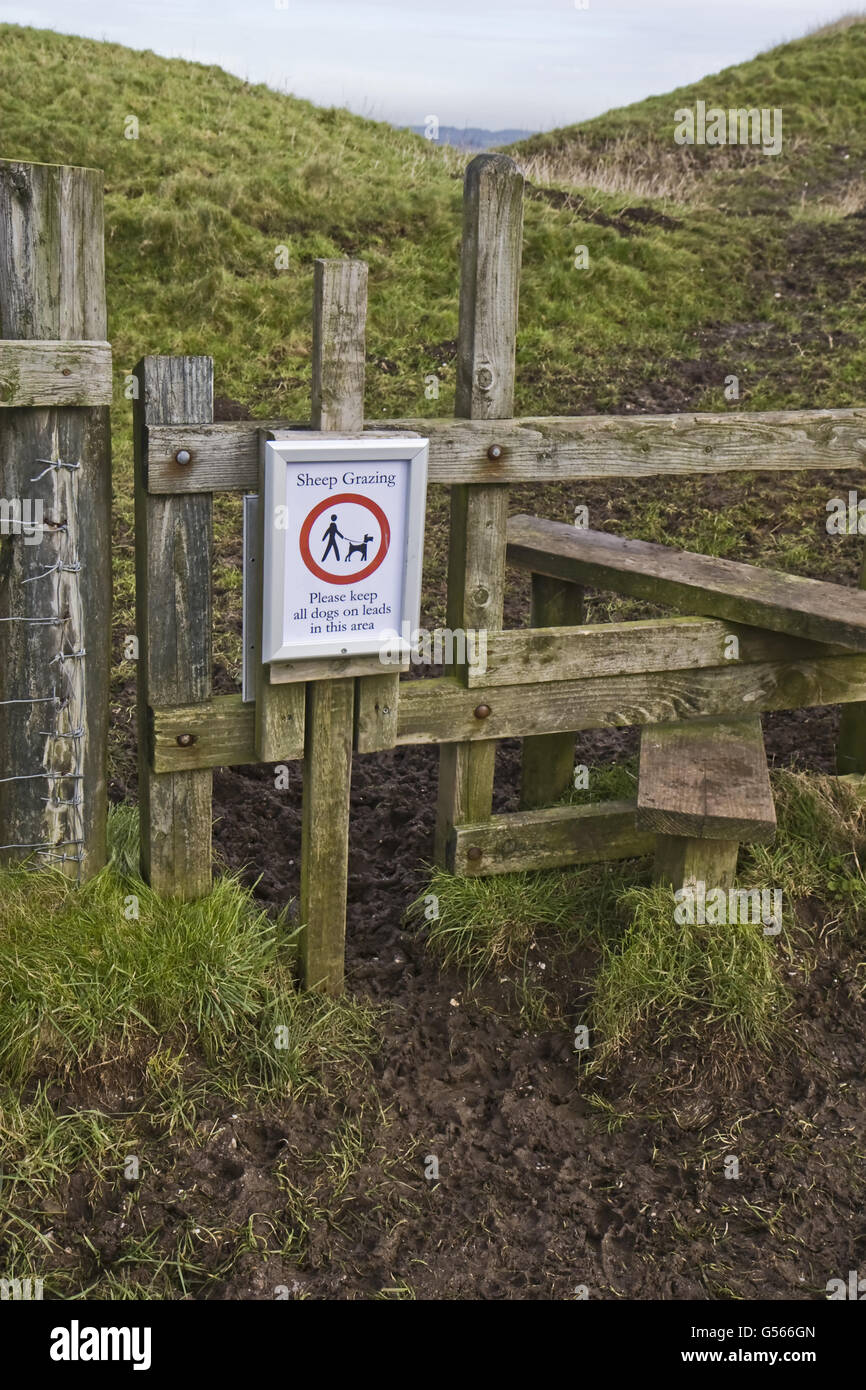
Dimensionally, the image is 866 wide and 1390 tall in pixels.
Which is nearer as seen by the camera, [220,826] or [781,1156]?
[781,1156]

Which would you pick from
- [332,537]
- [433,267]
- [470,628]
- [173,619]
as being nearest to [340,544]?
[332,537]

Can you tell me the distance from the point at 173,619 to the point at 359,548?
1.97 feet

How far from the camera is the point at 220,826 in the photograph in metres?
5.02

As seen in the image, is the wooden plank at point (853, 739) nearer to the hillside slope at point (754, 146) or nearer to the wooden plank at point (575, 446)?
the wooden plank at point (575, 446)

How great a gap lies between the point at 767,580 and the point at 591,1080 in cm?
199

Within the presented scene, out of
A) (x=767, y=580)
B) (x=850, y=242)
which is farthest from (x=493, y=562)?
(x=850, y=242)

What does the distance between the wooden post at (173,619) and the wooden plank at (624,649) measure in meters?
0.96

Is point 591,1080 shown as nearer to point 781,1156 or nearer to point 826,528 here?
point 781,1156

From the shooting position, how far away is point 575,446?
395 centimetres

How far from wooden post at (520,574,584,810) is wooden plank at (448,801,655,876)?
0.55 m

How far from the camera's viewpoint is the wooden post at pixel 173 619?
11.2 ft
